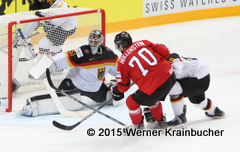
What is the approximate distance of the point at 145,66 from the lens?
2891 mm

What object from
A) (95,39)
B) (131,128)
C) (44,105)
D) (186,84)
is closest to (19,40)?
(44,105)

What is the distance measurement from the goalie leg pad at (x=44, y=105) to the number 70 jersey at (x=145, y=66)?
990 millimetres

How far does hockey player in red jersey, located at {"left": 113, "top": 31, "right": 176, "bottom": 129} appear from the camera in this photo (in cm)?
290

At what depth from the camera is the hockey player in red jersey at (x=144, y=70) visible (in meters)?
2.90

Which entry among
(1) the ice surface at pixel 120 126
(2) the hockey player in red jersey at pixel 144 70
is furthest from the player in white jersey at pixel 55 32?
(2) the hockey player in red jersey at pixel 144 70

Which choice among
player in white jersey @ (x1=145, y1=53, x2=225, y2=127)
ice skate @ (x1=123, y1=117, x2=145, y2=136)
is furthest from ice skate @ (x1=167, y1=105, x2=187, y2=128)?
ice skate @ (x1=123, y1=117, x2=145, y2=136)

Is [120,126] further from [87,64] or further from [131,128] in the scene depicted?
[87,64]

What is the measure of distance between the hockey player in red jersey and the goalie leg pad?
0.92 metres

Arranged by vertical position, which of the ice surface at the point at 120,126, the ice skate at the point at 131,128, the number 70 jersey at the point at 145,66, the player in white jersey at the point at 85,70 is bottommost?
the ice surface at the point at 120,126

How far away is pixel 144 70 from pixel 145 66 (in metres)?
0.03

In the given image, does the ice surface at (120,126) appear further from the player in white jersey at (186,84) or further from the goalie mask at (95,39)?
the goalie mask at (95,39)

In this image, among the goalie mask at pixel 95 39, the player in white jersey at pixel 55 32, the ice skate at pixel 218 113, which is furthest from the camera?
the player in white jersey at pixel 55 32

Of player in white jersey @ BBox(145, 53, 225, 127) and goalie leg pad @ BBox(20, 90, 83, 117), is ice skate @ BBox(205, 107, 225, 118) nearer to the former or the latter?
player in white jersey @ BBox(145, 53, 225, 127)

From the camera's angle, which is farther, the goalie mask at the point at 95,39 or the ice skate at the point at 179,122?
the goalie mask at the point at 95,39
